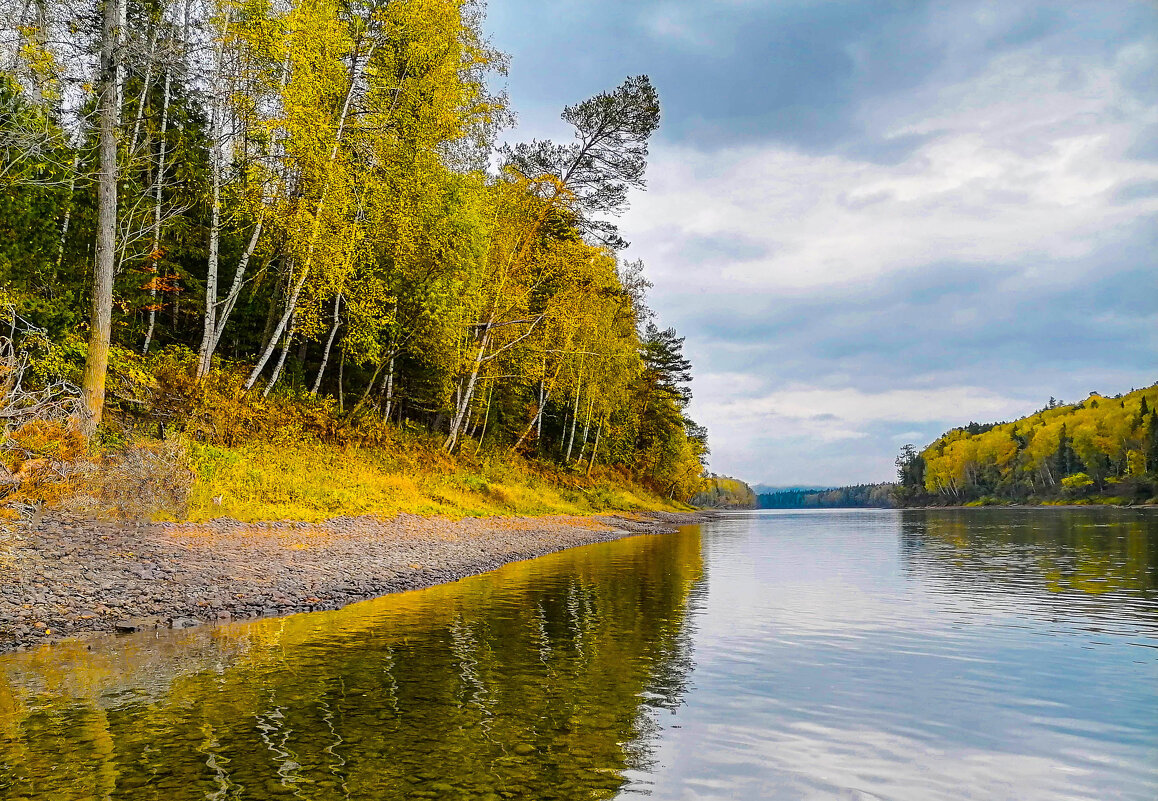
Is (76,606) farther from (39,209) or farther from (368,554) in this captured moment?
(39,209)

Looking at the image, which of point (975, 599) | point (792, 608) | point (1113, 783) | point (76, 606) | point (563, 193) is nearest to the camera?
point (1113, 783)

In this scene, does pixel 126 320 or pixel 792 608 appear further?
pixel 126 320

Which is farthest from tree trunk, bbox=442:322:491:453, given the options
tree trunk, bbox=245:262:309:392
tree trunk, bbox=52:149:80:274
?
tree trunk, bbox=52:149:80:274

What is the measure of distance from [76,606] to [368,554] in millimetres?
7504

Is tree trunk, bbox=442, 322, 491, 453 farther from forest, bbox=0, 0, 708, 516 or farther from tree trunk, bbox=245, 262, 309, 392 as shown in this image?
tree trunk, bbox=245, 262, 309, 392

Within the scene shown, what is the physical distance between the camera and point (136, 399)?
62.4ft

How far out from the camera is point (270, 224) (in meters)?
22.1

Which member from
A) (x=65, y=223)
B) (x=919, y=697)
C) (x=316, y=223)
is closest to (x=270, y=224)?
(x=316, y=223)

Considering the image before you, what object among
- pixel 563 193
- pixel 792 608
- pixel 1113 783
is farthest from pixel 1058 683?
pixel 563 193

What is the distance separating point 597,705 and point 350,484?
17.2 metres

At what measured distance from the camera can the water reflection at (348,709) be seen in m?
5.61

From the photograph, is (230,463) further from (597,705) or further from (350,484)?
(597,705)

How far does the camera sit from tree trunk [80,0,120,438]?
16.6 m

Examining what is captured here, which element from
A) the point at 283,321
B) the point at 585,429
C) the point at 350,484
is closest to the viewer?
the point at 283,321
